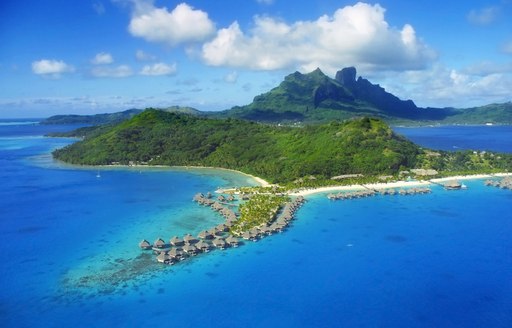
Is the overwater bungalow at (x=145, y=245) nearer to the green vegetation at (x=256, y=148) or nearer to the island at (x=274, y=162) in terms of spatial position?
the island at (x=274, y=162)

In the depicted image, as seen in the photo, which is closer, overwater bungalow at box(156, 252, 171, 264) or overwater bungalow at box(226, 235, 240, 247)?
overwater bungalow at box(156, 252, 171, 264)

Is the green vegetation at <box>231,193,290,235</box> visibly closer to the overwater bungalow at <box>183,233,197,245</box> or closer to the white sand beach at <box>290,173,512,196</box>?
the overwater bungalow at <box>183,233,197,245</box>

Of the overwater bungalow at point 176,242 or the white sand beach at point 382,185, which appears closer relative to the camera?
the overwater bungalow at point 176,242

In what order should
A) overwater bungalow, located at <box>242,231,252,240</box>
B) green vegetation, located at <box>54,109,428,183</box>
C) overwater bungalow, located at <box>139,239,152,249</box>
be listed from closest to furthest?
overwater bungalow, located at <box>139,239,152,249</box> < overwater bungalow, located at <box>242,231,252,240</box> < green vegetation, located at <box>54,109,428,183</box>

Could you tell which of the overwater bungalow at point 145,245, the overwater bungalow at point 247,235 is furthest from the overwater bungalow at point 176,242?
the overwater bungalow at point 247,235

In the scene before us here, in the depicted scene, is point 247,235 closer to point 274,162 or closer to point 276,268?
point 276,268

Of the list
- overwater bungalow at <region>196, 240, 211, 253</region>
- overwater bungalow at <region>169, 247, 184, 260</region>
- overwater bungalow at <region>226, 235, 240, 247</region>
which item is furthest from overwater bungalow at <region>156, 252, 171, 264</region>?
overwater bungalow at <region>226, 235, 240, 247</region>

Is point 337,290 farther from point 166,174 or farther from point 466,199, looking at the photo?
point 166,174

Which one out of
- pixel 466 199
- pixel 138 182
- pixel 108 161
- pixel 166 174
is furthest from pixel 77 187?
pixel 466 199
